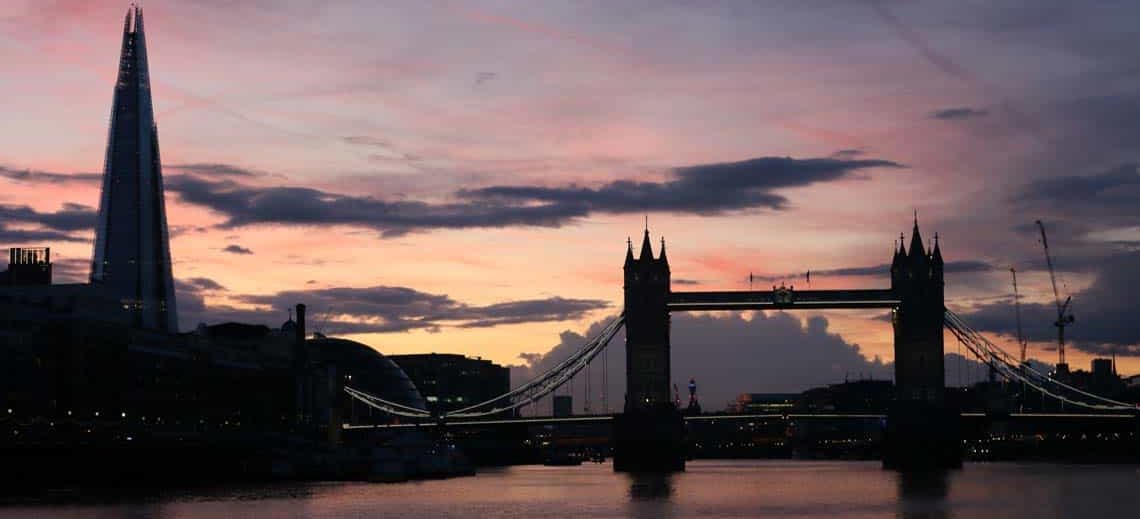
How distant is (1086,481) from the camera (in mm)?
154375

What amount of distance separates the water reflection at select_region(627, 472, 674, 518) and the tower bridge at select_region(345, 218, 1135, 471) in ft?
22.9

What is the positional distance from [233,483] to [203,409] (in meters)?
37.4

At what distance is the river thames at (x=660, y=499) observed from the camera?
348ft

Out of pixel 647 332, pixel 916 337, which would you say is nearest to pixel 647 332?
pixel 647 332

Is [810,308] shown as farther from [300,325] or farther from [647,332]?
[300,325]

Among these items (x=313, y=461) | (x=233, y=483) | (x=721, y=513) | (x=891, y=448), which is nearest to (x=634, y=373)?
(x=891, y=448)

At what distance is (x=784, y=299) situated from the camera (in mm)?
184625

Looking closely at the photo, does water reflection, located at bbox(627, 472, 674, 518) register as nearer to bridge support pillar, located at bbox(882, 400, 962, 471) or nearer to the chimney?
bridge support pillar, located at bbox(882, 400, 962, 471)

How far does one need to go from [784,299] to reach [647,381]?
18541 mm

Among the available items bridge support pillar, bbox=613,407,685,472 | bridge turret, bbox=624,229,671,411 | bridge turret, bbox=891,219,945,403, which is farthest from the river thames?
bridge turret, bbox=891,219,945,403

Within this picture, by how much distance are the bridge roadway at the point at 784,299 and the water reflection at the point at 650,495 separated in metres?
19.4

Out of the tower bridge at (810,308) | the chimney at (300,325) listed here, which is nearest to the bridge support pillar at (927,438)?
the tower bridge at (810,308)

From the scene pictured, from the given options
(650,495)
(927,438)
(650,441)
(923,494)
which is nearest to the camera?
(923,494)

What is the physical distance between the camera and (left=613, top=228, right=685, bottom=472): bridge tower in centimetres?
18638
